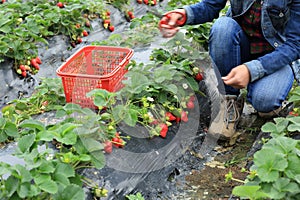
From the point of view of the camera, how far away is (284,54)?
111 inches

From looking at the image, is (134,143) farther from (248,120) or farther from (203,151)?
(248,120)

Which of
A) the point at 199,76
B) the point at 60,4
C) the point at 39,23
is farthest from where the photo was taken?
the point at 60,4

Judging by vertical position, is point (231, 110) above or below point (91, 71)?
below

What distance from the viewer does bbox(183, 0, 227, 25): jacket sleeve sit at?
10.5ft

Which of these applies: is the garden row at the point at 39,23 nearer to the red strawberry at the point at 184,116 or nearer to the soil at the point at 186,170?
the soil at the point at 186,170

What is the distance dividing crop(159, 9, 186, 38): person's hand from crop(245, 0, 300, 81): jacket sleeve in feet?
1.89

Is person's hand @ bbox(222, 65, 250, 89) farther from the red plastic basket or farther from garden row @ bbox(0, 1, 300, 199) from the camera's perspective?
the red plastic basket

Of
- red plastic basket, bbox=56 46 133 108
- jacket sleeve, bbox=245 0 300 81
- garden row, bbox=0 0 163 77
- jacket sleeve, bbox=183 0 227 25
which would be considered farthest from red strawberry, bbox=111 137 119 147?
garden row, bbox=0 0 163 77

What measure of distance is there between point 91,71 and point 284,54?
133 cm

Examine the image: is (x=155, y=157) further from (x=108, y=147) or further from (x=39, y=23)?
(x=39, y=23)

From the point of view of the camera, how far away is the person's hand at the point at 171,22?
10.2ft

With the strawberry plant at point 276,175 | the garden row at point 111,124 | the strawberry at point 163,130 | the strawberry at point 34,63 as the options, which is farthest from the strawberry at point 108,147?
the strawberry at point 34,63

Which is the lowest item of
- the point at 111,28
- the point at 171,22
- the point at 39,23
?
the point at 111,28

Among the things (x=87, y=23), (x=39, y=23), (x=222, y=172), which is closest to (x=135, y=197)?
(x=222, y=172)
